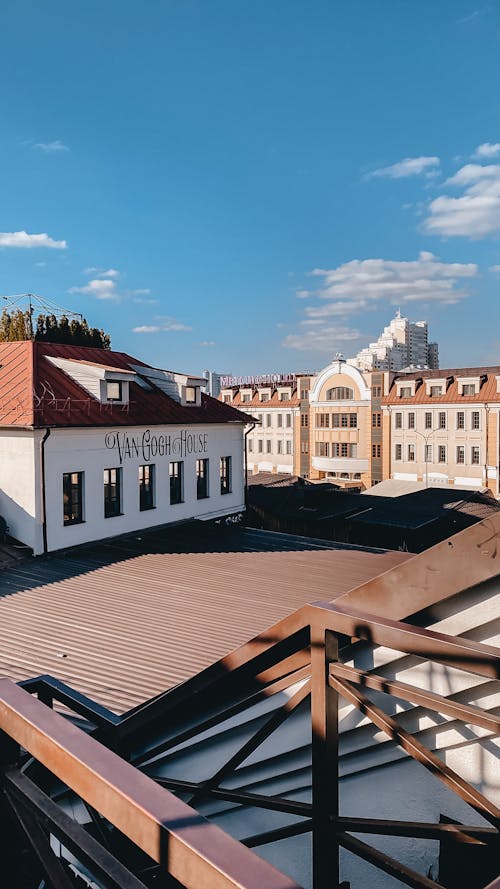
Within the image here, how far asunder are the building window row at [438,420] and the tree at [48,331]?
25.3 m

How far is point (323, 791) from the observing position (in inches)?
136

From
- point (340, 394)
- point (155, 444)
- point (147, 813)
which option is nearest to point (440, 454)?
point (340, 394)

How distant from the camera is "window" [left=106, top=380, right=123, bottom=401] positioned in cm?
1820

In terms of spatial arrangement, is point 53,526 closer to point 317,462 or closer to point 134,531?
point 134,531

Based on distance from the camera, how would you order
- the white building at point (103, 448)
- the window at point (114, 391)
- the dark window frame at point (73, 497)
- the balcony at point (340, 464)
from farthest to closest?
the balcony at point (340, 464), the window at point (114, 391), the dark window frame at point (73, 497), the white building at point (103, 448)

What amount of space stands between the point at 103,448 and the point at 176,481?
379 centimetres

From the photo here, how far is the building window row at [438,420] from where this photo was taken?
46.4 m

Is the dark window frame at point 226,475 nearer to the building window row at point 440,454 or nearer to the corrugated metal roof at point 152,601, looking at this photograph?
the corrugated metal roof at point 152,601

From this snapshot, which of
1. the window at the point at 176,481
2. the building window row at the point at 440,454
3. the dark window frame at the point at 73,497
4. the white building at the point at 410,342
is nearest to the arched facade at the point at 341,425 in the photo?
the building window row at the point at 440,454

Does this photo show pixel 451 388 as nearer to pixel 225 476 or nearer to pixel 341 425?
pixel 341 425

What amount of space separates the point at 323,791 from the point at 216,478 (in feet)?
61.4

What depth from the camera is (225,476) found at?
22.7 metres

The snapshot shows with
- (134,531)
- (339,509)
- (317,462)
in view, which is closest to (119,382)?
(134,531)

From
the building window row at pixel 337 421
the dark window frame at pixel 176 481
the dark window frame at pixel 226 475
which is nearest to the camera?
the dark window frame at pixel 176 481
